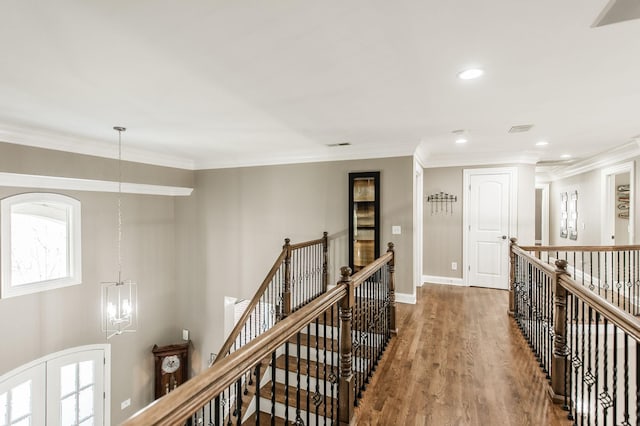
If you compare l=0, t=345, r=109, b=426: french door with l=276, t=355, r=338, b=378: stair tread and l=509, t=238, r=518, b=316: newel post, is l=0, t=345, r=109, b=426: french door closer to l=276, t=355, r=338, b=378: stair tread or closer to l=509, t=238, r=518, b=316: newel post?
l=276, t=355, r=338, b=378: stair tread

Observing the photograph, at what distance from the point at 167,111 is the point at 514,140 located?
14.8 ft

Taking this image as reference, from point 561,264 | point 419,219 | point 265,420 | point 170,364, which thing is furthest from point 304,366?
point 170,364

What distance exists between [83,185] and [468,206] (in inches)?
250

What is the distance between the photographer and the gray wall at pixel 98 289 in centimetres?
396

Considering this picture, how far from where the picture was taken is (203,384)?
0.94 m

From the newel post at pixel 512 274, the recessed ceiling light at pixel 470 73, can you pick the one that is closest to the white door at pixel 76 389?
the recessed ceiling light at pixel 470 73

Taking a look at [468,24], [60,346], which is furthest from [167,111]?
[60,346]

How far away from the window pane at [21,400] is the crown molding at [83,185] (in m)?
2.53

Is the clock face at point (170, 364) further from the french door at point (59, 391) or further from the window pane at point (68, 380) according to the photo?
the window pane at point (68, 380)

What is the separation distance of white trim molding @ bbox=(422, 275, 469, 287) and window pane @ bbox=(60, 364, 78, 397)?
588cm

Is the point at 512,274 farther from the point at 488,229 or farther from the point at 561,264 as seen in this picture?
the point at 561,264

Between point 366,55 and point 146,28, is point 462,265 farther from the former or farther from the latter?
point 146,28

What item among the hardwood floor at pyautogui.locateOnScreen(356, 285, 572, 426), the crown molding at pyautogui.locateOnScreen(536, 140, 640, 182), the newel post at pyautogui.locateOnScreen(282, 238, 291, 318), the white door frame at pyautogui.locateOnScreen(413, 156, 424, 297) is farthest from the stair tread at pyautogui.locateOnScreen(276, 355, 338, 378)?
the crown molding at pyautogui.locateOnScreen(536, 140, 640, 182)

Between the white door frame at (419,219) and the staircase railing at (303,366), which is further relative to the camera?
the white door frame at (419,219)
